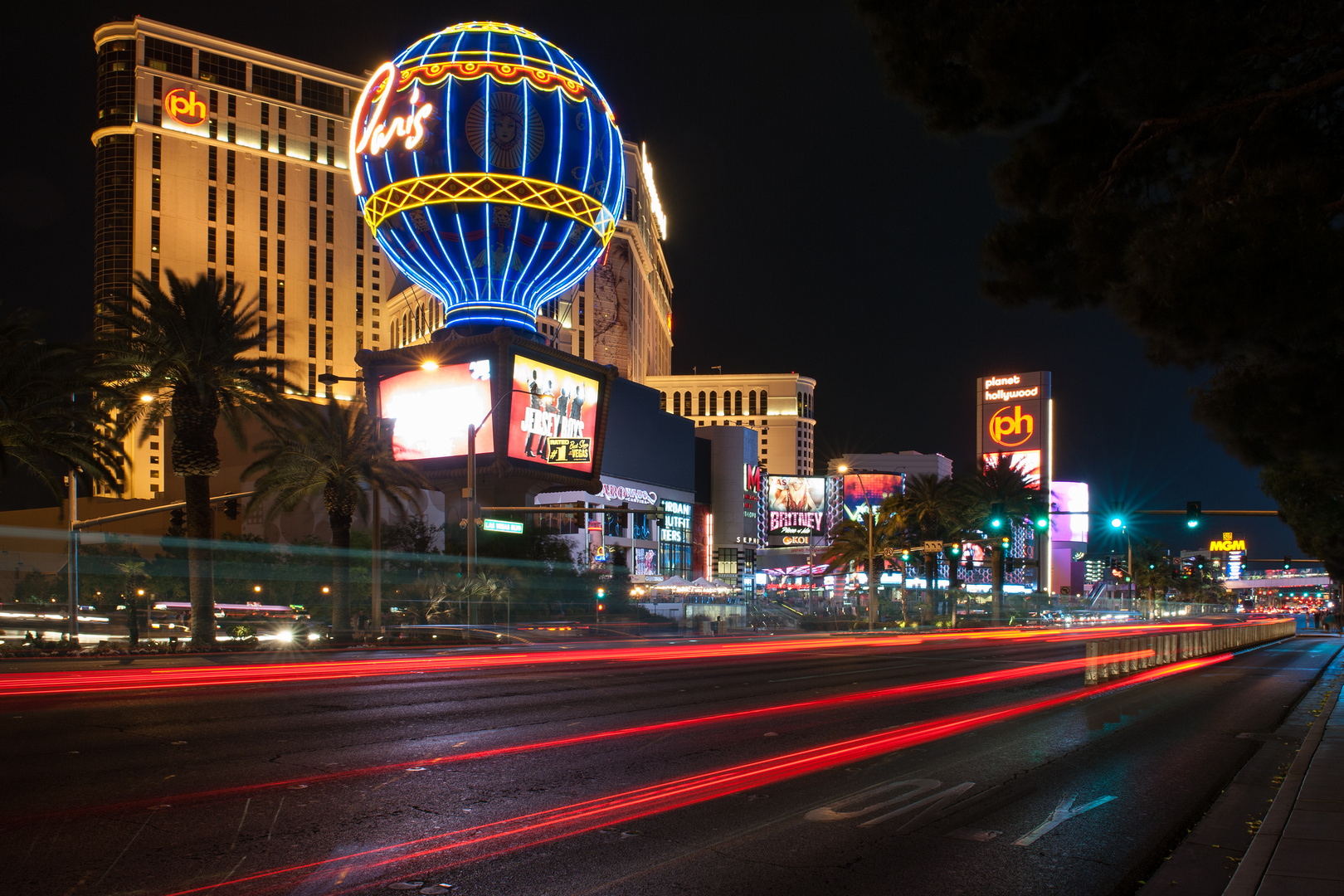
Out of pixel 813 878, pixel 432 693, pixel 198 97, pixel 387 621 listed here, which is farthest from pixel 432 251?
pixel 198 97

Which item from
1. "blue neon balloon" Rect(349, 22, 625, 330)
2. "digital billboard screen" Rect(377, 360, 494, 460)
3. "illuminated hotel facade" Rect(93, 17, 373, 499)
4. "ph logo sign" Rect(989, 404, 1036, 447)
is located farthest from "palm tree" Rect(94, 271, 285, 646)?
"ph logo sign" Rect(989, 404, 1036, 447)

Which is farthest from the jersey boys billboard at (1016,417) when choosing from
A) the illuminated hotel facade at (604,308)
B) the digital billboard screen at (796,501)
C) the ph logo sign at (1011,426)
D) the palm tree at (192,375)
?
the palm tree at (192,375)

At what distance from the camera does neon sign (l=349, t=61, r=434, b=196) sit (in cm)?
6694

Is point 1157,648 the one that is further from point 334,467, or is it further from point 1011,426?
point 1011,426

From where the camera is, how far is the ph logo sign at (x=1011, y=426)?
140 meters

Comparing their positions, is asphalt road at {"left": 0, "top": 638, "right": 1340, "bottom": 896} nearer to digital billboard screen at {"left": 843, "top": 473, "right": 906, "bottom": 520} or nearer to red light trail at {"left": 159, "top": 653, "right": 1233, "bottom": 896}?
red light trail at {"left": 159, "top": 653, "right": 1233, "bottom": 896}

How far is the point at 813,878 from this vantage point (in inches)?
267

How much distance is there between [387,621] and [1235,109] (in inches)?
1740

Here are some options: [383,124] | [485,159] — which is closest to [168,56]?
[383,124]

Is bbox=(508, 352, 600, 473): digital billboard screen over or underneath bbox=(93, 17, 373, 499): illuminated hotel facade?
underneath

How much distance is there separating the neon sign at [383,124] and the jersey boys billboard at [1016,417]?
90650mm

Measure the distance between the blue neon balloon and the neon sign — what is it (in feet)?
0.31

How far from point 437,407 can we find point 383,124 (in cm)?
1952

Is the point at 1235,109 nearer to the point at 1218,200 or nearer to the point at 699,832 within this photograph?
the point at 1218,200
